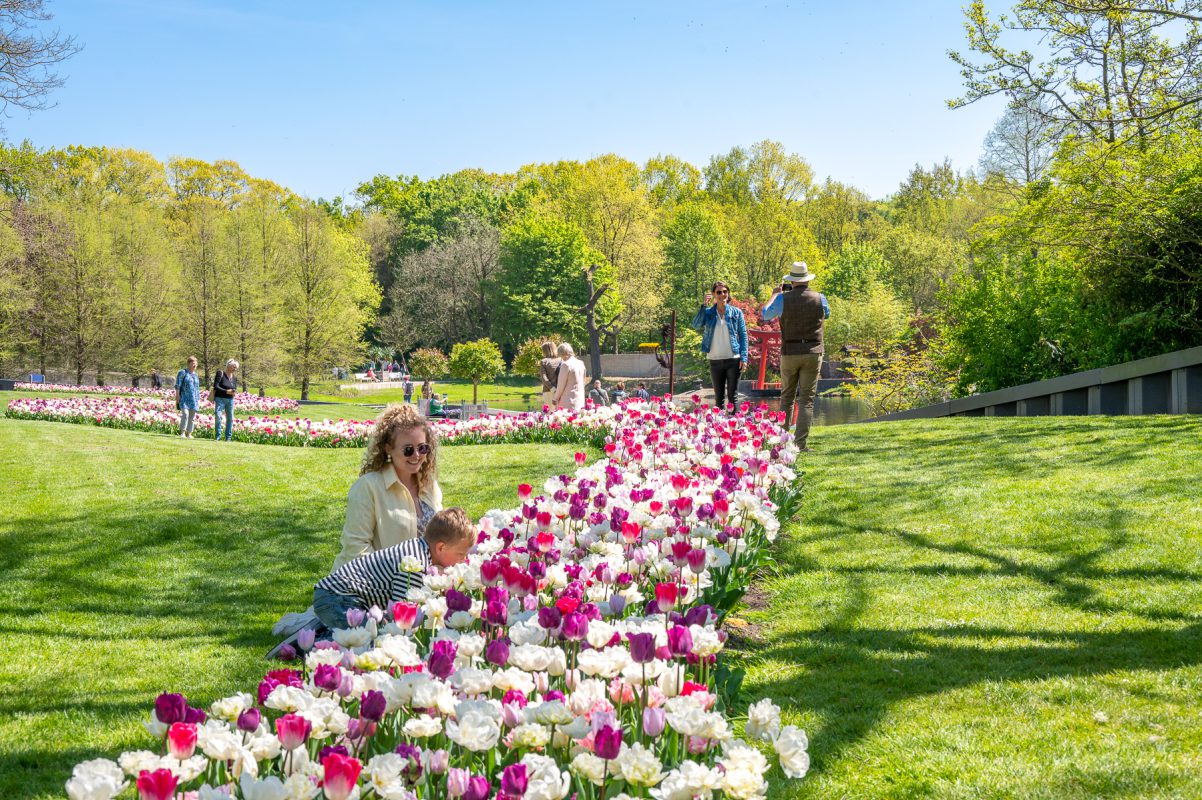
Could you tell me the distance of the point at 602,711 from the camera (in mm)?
2180

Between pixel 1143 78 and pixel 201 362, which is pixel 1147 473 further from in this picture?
pixel 201 362

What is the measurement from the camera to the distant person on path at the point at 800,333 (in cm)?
966

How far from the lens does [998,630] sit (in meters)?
4.62

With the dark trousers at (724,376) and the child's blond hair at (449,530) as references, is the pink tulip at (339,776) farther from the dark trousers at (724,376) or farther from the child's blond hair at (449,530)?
the dark trousers at (724,376)

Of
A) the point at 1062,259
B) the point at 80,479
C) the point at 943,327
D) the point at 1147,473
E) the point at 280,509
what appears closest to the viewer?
the point at 1147,473

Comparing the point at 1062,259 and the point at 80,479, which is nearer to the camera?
the point at 80,479

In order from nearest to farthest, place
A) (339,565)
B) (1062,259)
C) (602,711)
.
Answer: (602,711) → (339,565) → (1062,259)

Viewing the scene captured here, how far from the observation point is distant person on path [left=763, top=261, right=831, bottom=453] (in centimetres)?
966

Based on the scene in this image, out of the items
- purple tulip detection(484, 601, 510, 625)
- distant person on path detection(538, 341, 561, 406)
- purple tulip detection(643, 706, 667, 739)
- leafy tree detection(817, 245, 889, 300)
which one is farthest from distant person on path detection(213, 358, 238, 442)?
leafy tree detection(817, 245, 889, 300)

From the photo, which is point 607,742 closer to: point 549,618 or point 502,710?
point 502,710

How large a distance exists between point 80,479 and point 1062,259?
15.5 m

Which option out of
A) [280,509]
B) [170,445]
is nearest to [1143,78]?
[280,509]

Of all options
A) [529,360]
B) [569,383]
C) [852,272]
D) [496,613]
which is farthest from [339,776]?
[852,272]

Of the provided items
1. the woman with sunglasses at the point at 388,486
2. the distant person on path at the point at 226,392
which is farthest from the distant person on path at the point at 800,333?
the distant person on path at the point at 226,392
